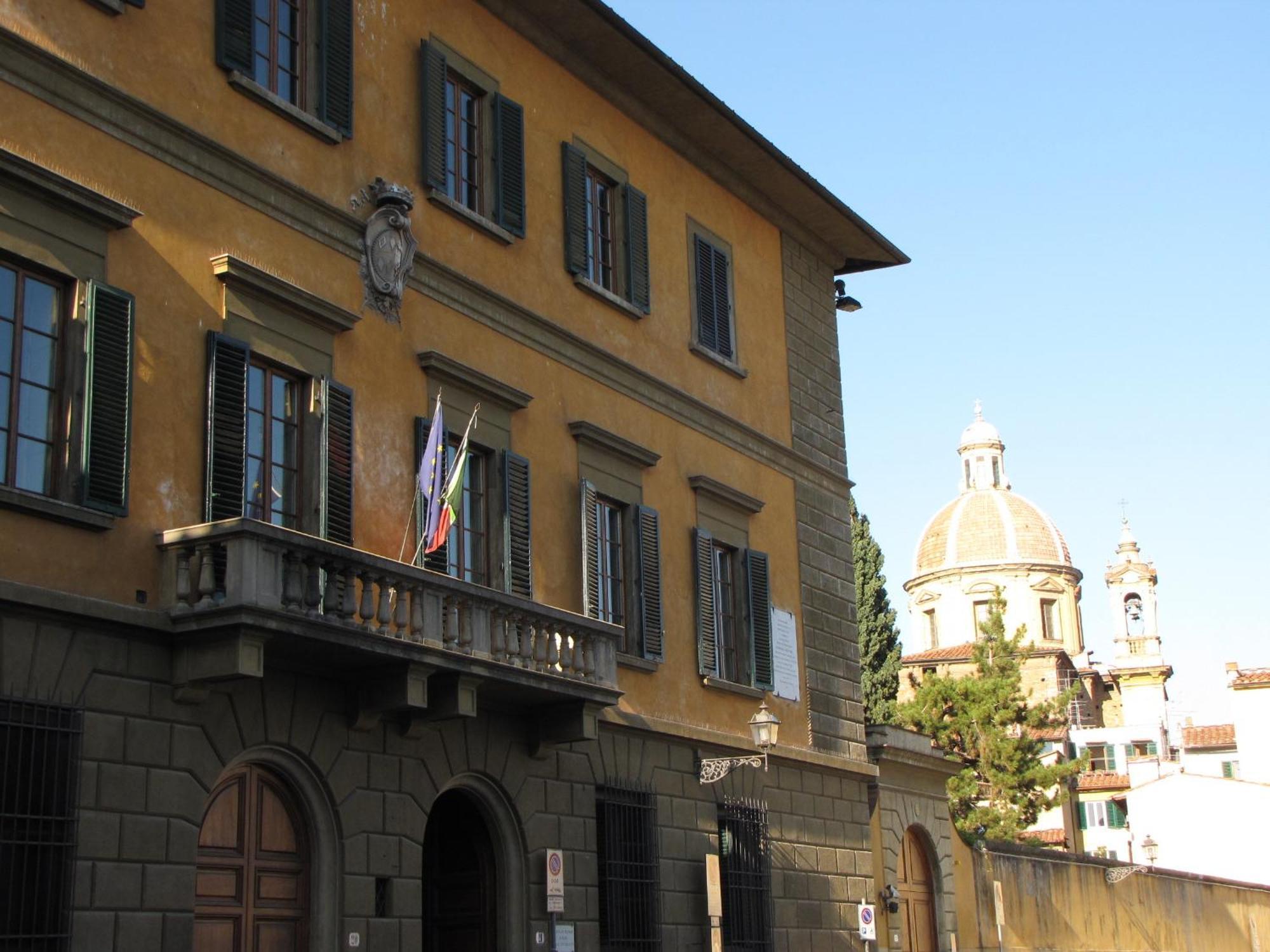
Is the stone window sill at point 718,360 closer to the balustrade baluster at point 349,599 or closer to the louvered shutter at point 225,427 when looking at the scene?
the louvered shutter at point 225,427

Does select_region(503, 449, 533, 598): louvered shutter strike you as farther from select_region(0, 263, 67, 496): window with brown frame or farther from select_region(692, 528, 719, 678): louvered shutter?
select_region(0, 263, 67, 496): window with brown frame

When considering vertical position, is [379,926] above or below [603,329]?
below

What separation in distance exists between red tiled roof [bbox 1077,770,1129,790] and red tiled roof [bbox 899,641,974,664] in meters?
7.46

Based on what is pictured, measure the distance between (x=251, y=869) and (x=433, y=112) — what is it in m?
7.80

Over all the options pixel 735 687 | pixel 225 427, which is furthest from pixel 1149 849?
pixel 225 427

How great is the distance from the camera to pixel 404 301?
1711 centimetres

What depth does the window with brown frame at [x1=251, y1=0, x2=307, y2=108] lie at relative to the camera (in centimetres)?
1588

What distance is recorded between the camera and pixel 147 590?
13.6 m

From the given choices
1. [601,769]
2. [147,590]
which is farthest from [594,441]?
[147,590]

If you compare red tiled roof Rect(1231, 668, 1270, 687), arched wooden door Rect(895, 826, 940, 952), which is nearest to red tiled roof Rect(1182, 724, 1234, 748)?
red tiled roof Rect(1231, 668, 1270, 687)

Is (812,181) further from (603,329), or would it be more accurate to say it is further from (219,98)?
(219,98)

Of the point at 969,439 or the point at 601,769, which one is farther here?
the point at 969,439

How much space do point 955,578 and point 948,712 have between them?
173ft

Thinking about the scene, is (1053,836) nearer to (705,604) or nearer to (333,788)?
(705,604)
